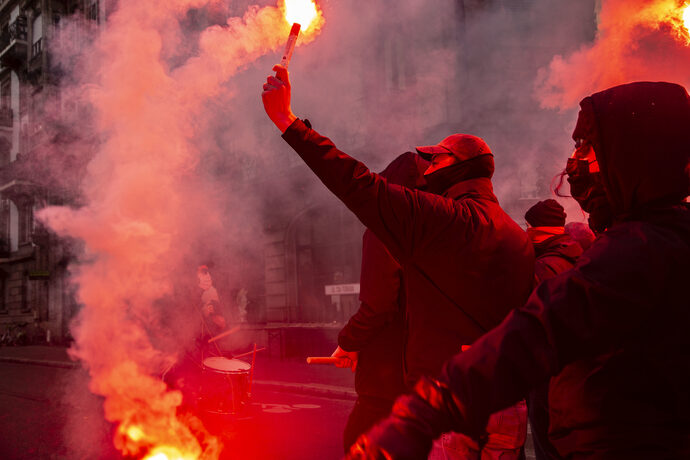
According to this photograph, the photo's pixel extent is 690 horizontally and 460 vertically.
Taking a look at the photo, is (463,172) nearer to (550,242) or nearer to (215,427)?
(550,242)

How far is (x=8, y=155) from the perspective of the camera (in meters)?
23.0

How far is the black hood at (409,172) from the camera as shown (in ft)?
7.39

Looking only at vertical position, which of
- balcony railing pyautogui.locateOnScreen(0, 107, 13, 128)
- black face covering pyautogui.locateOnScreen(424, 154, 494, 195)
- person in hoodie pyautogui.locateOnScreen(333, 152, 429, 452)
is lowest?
person in hoodie pyautogui.locateOnScreen(333, 152, 429, 452)

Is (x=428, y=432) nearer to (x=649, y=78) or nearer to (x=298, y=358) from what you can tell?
(x=649, y=78)

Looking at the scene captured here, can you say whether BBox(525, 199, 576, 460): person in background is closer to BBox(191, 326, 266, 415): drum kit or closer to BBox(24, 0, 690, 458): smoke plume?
BBox(24, 0, 690, 458): smoke plume

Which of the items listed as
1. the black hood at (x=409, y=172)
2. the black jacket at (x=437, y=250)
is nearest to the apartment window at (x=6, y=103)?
the black hood at (x=409, y=172)

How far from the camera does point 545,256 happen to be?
261 centimetres

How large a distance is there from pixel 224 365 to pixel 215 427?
0.56m

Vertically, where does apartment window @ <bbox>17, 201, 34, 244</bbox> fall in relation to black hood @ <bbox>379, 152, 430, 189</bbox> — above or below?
above

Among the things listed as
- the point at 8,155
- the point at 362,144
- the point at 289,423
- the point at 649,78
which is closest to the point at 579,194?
the point at 289,423

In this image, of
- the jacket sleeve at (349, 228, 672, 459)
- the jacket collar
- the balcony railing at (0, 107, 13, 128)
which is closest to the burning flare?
the jacket collar

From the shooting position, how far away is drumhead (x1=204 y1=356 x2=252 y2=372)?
450 cm

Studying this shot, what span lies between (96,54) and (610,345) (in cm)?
747

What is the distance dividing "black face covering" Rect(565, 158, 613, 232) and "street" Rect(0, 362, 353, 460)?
3674mm
